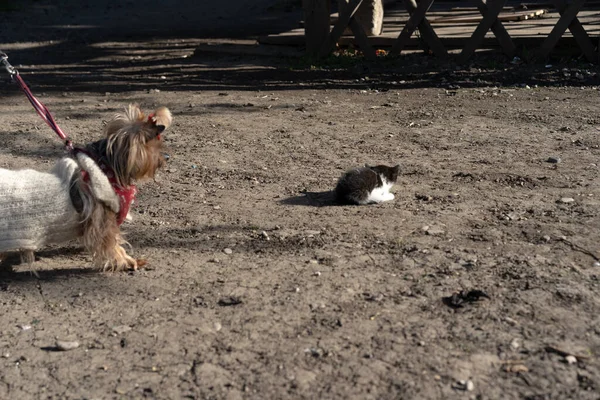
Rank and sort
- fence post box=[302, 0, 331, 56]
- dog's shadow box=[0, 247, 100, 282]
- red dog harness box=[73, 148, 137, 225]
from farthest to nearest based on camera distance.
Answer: fence post box=[302, 0, 331, 56] < dog's shadow box=[0, 247, 100, 282] < red dog harness box=[73, 148, 137, 225]

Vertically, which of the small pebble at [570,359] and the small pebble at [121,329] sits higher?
the small pebble at [570,359]

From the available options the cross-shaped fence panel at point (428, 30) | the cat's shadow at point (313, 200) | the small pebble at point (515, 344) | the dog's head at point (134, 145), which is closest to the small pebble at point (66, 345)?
the dog's head at point (134, 145)

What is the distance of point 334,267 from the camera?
4.65 meters

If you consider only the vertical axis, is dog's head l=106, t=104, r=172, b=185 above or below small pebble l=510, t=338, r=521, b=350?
above

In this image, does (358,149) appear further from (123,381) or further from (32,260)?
(123,381)

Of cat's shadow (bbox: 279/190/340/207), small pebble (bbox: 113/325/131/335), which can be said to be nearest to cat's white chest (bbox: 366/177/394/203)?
cat's shadow (bbox: 279/190/340/207)

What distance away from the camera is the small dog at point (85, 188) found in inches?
171

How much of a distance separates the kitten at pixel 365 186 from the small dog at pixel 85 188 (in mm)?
1688

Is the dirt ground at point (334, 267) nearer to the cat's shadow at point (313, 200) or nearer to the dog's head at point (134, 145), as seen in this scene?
the cat's shadow at point (313, 200)

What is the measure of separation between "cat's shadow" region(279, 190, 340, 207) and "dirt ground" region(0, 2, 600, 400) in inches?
0.9

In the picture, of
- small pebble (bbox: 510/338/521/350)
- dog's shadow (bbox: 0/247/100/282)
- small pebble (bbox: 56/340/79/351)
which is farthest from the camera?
dog's shadow (bbox: 0/247/100/282)

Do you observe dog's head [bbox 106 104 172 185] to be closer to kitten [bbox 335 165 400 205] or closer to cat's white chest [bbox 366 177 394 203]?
kitten [bbox 335 165 400 205]

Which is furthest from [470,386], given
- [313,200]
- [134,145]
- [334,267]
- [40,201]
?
[313,200]

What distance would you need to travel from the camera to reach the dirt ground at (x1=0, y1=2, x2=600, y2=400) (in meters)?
3.54
